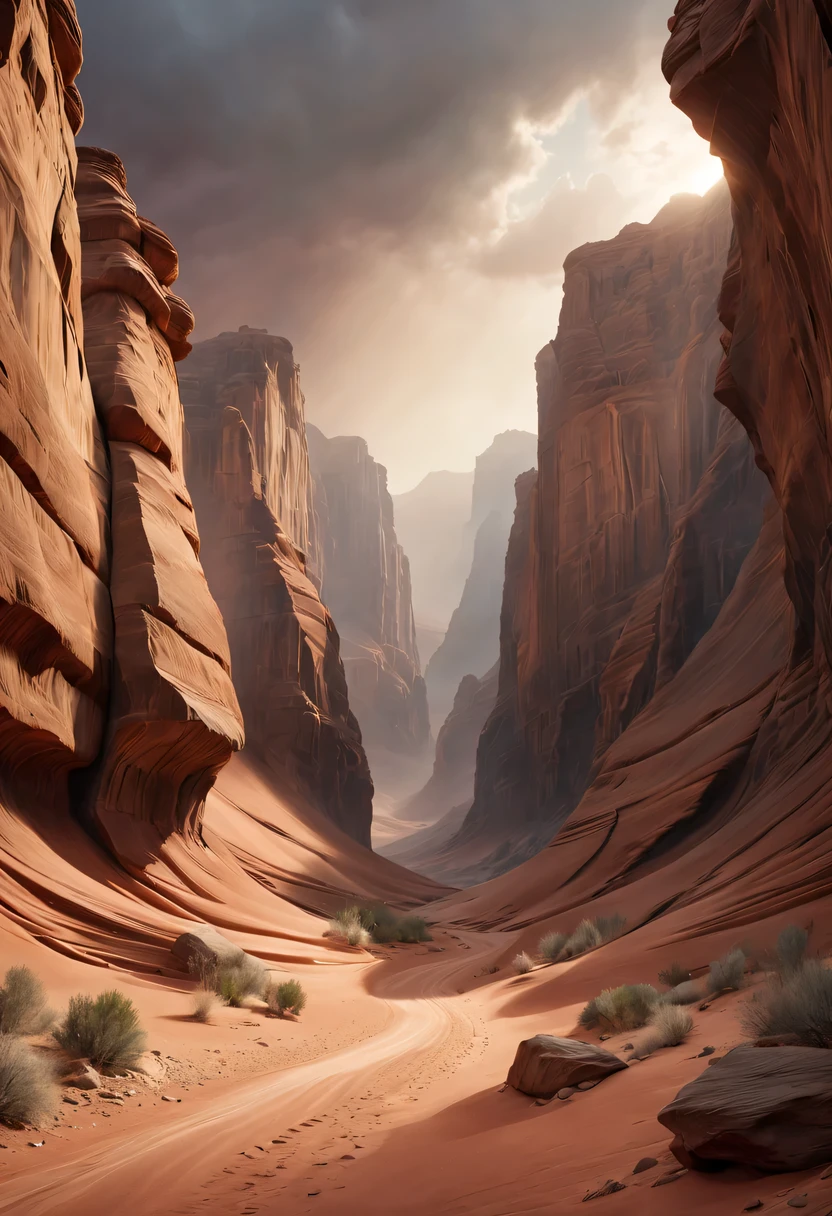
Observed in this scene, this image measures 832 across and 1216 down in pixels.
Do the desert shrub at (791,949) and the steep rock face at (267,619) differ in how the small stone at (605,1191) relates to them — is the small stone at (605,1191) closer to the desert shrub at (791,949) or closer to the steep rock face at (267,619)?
the desert shrub at (791,949)

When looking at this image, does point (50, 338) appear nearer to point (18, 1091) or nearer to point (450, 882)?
point (18, 1091)

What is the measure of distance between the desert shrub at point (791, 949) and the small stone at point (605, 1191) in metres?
A: 4.68

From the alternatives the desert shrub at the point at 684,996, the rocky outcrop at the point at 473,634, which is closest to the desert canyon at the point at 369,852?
the desert shrub at the point at 684,996

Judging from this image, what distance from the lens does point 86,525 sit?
48.8 feet

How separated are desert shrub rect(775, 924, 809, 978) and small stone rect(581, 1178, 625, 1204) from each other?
4680 millimetres

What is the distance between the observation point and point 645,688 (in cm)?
3534

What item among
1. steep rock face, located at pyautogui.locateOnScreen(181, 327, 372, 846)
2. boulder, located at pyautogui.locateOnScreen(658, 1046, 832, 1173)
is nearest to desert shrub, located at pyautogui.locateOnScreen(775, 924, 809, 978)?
boulder, located at pyautogui.locateOnScreen(658, 1046, 832, 1173)

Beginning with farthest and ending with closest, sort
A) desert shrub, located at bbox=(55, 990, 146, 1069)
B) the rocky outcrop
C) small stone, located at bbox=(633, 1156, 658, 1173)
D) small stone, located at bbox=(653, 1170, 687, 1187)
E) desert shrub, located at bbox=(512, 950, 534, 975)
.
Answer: the rocky outcrop
desert shrub, located at bbox=(512, 950, 534, 975)
desert shrub, located at bbox=(55, 990, 146, 1069)
small stone, located at bbox=(633, 1156, 658, 1173)
small stone, located at bbox=(653, 1170, 687, 1187)

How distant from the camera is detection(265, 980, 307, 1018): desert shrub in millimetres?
10812

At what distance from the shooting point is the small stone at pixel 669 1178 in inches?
127

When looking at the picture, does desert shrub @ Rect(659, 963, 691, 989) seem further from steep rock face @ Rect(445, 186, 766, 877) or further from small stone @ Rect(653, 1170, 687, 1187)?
steep rock face @ Rect(445, 186, 766, 877)

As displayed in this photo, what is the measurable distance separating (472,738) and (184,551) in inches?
2864

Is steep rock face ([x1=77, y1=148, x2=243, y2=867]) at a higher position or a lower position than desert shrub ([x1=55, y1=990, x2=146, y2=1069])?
higher

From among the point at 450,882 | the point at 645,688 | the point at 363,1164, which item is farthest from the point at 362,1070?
the point at 450,882
